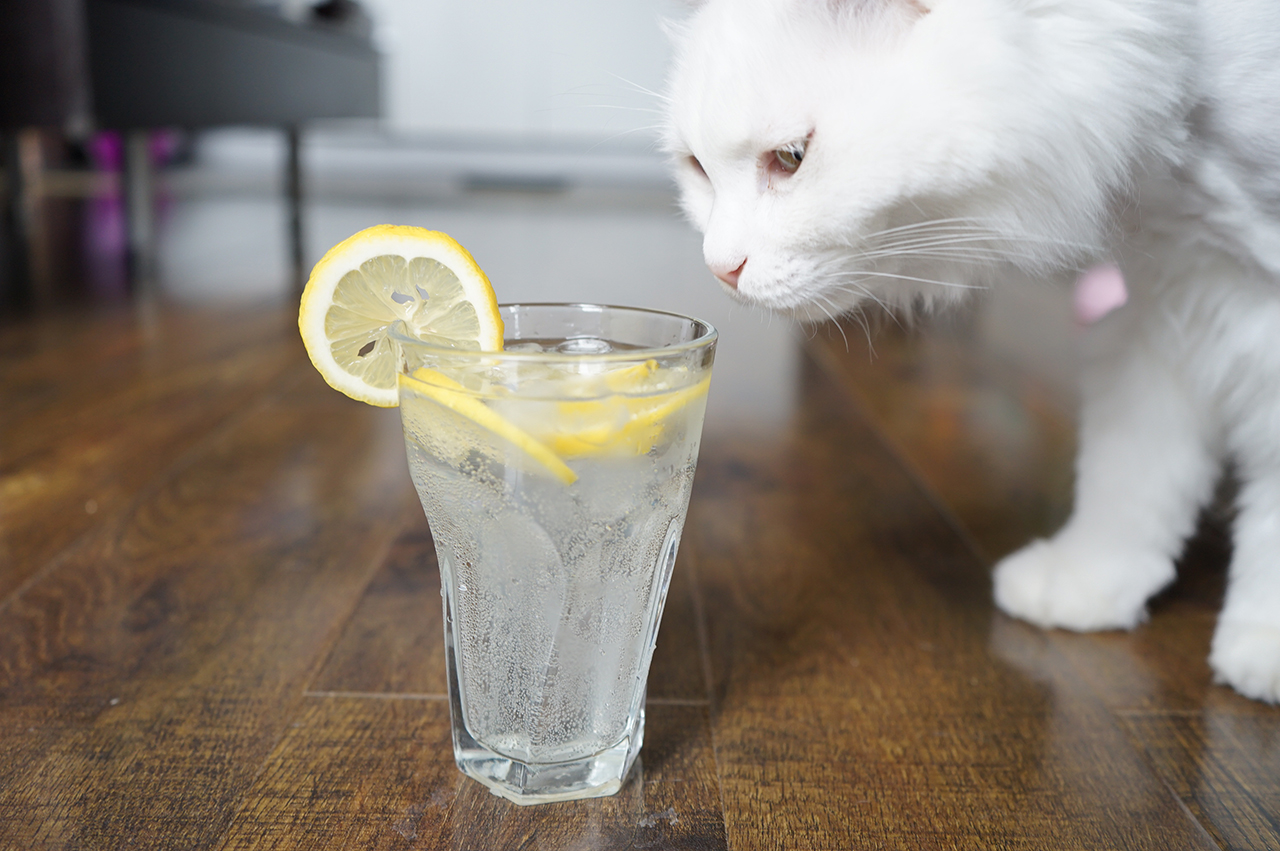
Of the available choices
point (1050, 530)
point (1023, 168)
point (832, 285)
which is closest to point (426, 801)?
point (832, 285)

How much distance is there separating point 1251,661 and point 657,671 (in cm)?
43

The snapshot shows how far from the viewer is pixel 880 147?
0.63 meters

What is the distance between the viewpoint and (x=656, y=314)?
0.60 m

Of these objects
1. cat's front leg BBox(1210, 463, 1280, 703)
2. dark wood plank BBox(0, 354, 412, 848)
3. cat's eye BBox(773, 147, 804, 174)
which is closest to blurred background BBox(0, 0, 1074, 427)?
cat's eye BBox(773, 147, 804, 174)

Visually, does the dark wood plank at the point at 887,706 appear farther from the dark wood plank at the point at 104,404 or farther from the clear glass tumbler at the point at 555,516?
the dark wood plank at the point at 104,404

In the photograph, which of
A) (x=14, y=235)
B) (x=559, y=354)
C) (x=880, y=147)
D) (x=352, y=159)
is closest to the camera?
(x=559, y=354)

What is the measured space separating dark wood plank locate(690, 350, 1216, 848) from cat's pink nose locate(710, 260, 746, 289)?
286 mm

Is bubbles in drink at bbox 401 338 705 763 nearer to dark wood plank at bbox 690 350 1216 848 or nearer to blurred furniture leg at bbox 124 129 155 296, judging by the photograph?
dark wood plank at bbox 690 350 1216 848

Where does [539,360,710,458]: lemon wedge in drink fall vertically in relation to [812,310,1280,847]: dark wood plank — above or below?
above

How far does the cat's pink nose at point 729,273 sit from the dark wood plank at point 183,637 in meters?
0.40

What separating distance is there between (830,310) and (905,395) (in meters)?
0.95

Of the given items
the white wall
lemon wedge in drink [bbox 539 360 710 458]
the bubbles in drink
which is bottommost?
the bubbles in drink

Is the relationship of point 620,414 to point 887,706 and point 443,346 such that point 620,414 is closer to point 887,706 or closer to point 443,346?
point 443,346

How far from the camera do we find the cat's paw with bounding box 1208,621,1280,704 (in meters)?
0.74
